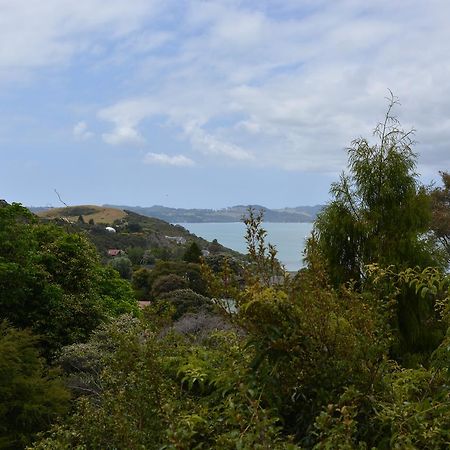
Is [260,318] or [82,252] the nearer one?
[260,318]

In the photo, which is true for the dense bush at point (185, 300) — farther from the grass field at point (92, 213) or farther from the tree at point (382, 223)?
the grass field at point (92, 213)

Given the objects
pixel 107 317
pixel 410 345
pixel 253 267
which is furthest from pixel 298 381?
pixel 107 317

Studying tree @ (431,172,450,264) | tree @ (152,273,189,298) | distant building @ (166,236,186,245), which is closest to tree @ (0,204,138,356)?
tree @ (431,172,450,264)

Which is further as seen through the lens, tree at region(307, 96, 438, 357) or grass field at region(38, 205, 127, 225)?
grass field at region(38, 205, 127, 225)

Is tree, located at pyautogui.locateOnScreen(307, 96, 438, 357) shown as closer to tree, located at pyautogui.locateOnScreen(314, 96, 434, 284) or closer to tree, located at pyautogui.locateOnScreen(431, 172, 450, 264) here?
tree, located at pyautogui.locateOnScreen(314, 96, 434, 284)

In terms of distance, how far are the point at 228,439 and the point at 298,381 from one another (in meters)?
0.71

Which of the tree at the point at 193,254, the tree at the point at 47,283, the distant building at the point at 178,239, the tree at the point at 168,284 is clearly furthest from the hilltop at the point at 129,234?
the tree at the point at 47,283

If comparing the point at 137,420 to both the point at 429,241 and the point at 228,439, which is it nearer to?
the point at 228,439

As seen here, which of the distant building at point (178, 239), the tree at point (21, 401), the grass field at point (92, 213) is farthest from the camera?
the grass field at point (92, 213)

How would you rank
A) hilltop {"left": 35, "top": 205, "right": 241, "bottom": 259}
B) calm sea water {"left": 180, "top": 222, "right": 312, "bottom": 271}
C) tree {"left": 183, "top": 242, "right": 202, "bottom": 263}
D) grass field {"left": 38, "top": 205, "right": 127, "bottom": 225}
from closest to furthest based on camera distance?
calm sea water {"left": 180, "top": 222, "right": 312, "bottom": 271}, tree {"left": 183, "top": 242, "right": 202, "bottom": 263}, hilltop {"left": 35, "top": 205, "right": 241, "bottom": 259}, grass field {"left": 38, "top": 205, "right": 127, "bottom": 225}

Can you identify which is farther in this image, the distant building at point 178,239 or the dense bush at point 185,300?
the distant building at point 178,239

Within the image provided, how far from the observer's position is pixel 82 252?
655 inches

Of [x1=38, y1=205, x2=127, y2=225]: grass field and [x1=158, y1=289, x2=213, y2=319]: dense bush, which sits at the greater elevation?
[x1=38, y1=205, x2=127, y2=225]: grass field

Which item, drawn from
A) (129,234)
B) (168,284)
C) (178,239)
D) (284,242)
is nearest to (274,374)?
(284,242)
